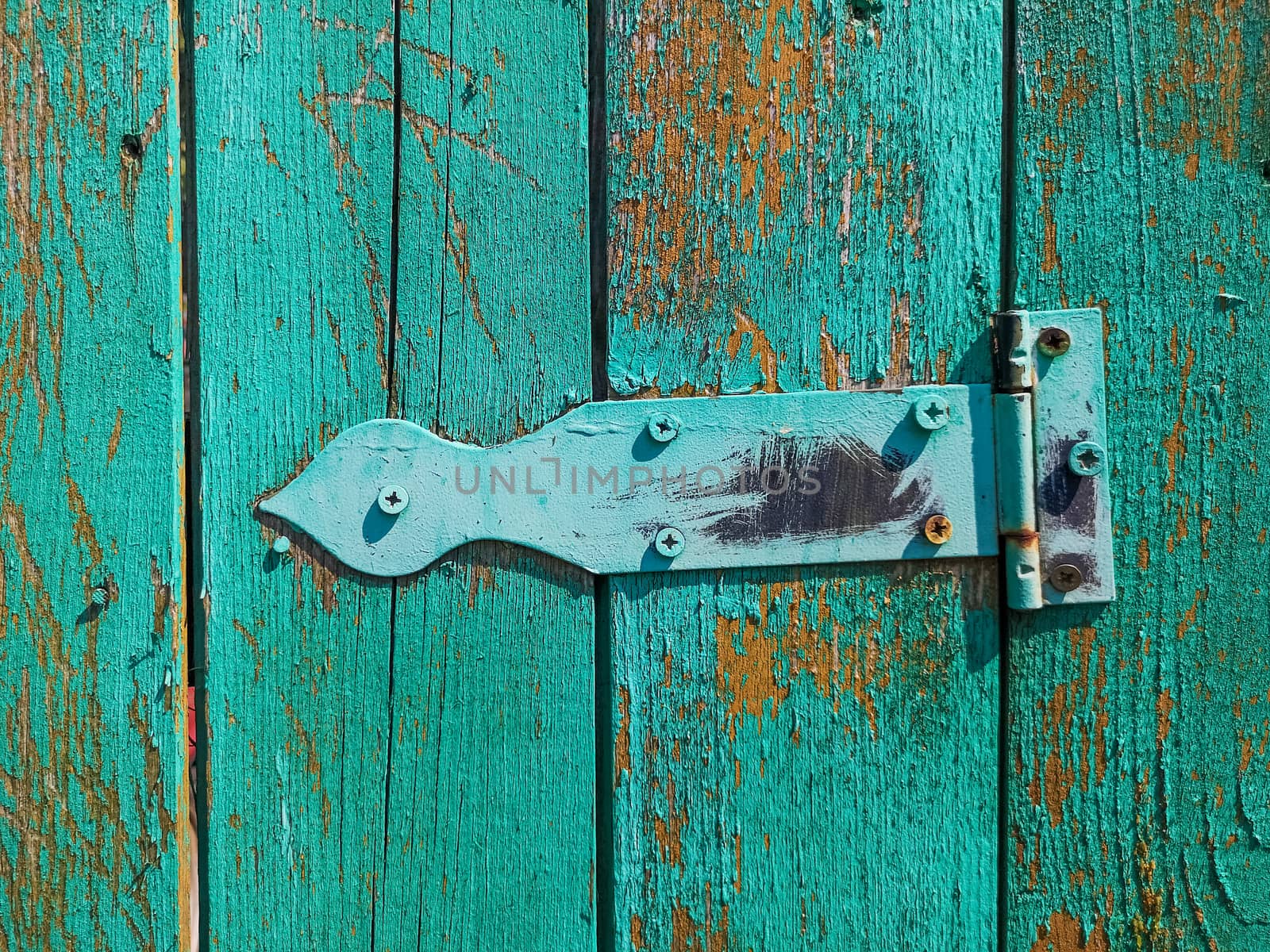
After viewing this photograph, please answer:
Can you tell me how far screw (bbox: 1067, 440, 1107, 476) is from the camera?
71 cm

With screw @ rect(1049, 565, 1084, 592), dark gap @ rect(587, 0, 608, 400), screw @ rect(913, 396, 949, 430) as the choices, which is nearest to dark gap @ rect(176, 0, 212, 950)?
dark gap @ rect(587, 0, 608, 400)

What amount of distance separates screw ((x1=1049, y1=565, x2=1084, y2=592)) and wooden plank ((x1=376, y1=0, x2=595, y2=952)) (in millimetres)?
369

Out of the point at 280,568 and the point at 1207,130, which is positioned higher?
the point at 1207,130

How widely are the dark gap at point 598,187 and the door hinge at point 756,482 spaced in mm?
45

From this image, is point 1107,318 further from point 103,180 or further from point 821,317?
point 103,180

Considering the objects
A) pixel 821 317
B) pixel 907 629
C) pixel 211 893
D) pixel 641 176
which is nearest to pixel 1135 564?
pixel 907 629

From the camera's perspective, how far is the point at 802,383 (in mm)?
729

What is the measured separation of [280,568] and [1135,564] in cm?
69

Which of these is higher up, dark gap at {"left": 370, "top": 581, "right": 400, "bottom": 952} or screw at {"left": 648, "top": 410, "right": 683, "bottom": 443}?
screw at {"left": 648, "top": 410, "right": 683, "bottom": 443}

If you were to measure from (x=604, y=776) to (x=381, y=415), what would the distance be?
1.13 feet

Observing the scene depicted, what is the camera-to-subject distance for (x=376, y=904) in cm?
74

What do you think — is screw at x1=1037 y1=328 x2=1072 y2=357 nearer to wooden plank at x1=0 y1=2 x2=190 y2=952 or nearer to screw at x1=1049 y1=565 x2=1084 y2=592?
screw at x1=1049 y1=565 x2=1084 y2=592

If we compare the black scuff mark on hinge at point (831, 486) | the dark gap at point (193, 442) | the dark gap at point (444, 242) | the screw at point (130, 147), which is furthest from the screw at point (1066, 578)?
the screw at point (130, 147)

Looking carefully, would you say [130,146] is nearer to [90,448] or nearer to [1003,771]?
[90,448]
